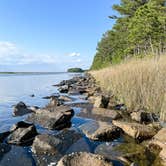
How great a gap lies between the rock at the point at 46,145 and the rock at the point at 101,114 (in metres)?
2.79

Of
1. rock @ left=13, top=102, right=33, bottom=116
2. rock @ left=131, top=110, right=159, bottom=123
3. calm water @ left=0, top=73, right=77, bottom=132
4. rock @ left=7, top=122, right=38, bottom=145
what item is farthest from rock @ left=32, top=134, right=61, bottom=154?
rock @ left=13, top=102, right=33, bottom=116

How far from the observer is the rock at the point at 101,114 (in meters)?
8.41

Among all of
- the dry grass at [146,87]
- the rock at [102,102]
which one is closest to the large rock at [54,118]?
the rock at [102,102]

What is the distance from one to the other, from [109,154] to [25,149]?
1643mm

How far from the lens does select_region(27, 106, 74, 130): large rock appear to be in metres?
7.57

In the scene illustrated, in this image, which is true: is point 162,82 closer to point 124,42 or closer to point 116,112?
point 116,112

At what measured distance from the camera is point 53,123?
7.54 meters

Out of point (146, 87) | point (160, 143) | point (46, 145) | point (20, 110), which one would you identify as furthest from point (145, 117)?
point (20, 110)

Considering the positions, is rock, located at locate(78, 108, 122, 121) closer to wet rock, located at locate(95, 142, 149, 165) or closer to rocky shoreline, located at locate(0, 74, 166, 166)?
rocky shoreline, located at locate(0, 74, 166, 166)

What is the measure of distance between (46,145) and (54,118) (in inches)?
84.3

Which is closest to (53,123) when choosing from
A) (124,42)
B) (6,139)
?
(6,139)

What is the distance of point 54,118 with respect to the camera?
25.2 ft

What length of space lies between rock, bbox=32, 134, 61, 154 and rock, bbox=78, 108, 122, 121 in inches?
110

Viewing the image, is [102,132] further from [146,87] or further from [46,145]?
[146,87]
